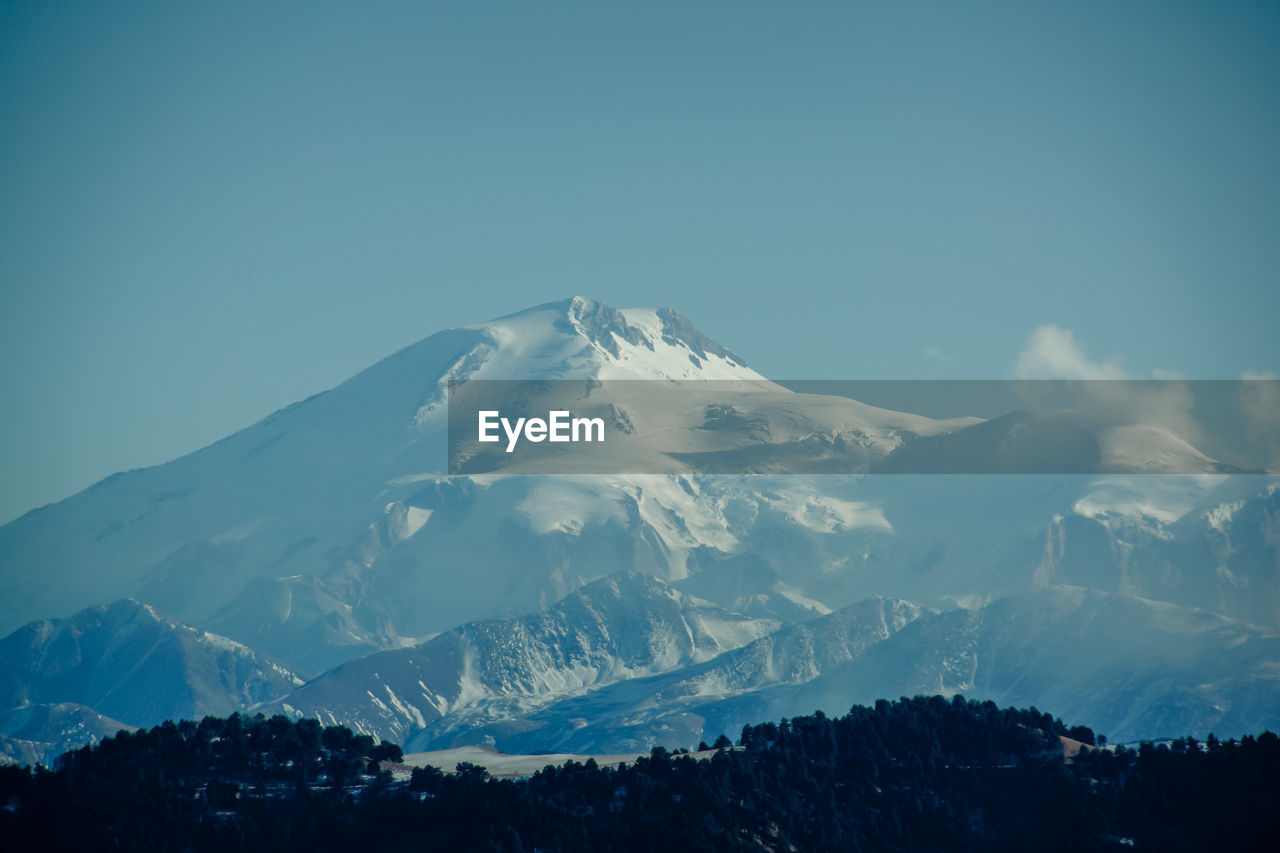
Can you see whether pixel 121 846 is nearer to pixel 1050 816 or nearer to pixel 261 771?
pixel 261 771

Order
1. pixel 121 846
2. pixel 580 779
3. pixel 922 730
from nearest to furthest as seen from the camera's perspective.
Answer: pixel 121 846 → pixel 580 779 → pixel 922 730

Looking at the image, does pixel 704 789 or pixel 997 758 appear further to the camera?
pixel 997 758

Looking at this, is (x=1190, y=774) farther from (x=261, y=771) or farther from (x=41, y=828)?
(x=41, y=828)

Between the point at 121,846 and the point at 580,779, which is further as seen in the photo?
the point at 580,779

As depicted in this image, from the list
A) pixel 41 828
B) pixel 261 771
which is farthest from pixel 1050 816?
pixel 41 828

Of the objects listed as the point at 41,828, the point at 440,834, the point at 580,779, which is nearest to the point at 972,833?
the point at 580,779

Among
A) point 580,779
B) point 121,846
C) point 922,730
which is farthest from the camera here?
point 922,730
